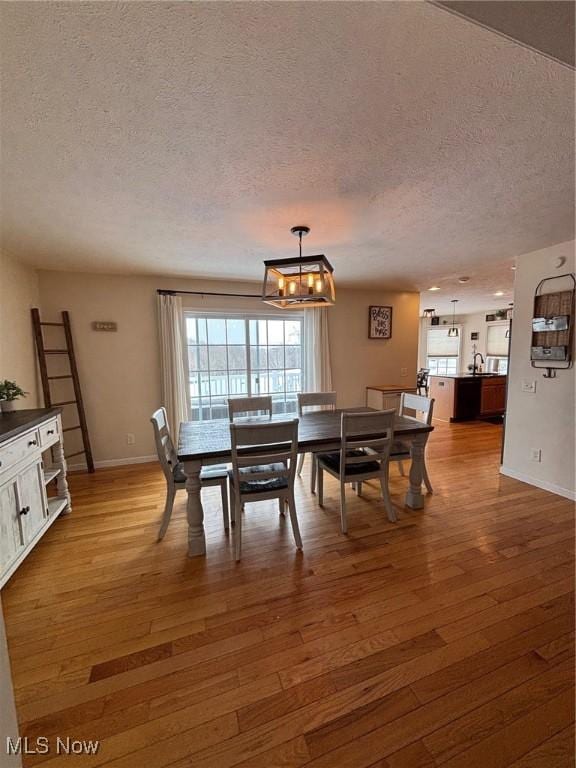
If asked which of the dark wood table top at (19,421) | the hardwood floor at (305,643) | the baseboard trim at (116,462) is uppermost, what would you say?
the dark wood table top at (19,421)

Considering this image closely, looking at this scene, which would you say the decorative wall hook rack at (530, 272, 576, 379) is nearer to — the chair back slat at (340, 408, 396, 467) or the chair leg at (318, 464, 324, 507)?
the chair back slat at (340, 408, 396, 467)

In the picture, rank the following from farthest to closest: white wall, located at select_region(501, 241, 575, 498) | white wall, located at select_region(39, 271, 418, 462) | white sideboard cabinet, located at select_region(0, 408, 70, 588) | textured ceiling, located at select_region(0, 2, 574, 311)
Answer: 1. white wall, located at select_region(39, 271, 418, 462)
2. white wall, located at select_region(501, 241, 575, 498)
3. white sideboard cabinet, located at select_region(0, 408, 70, 588)
4. textured ceiling, located at select_region(0, 2, 574, 311)

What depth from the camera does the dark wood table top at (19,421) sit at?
6.40ft

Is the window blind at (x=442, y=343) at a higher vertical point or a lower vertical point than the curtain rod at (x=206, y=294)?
lower

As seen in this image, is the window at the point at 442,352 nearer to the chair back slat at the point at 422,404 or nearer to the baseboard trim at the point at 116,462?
the chair back slat at the point at 422,404

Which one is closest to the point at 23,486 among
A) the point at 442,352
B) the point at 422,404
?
the point at 422,404

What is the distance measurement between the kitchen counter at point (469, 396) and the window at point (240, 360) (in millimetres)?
3301

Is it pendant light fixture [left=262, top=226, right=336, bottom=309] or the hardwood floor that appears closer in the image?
the hardwood floor

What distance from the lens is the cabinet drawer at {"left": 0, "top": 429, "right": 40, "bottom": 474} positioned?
187cm

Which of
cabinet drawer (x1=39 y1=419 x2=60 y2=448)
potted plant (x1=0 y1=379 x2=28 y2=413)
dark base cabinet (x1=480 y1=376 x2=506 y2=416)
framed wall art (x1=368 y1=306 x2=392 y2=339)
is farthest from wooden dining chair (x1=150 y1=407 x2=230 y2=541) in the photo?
dark base cabinet (x1=480 y1=376 x2=506 y2=416)

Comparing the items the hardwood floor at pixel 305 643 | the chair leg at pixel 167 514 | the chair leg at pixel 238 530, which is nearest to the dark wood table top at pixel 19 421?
the hardwood floor at pixel 305 643

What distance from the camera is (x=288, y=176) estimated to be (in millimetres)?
1734

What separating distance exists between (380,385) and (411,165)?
382 centimetres

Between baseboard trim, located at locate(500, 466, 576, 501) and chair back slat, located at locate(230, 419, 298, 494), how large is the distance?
2779 mm
